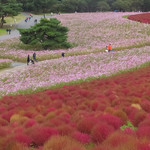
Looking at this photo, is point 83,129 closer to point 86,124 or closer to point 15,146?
point 86,124

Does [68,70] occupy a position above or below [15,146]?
below

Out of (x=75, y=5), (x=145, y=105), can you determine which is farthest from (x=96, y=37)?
(x=75, y=5)

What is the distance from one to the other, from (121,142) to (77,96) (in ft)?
17.3

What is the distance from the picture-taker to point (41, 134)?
471 cm

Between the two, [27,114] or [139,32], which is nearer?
[27,114]

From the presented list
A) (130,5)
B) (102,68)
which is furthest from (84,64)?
(130,5)

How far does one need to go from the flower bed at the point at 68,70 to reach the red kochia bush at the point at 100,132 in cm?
946

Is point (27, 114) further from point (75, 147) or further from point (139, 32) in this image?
point (139, 32)

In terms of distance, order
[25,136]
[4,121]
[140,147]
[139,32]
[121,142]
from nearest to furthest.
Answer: [140,147], [121,142], [25,136], [4,121], [139,32]

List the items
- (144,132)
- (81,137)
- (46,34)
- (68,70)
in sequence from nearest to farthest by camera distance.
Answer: (144,132) < (81,137) < (68,70) < (46,34)

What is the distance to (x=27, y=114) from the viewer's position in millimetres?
6891

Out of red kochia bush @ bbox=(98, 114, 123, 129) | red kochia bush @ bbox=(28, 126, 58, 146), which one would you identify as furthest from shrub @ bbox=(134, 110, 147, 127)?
red kochia bush @ bbox=(28, 126, 58, 146)

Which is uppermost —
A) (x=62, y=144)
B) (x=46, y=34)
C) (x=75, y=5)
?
(x=75, y=5)

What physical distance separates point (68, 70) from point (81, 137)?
47.6ft
